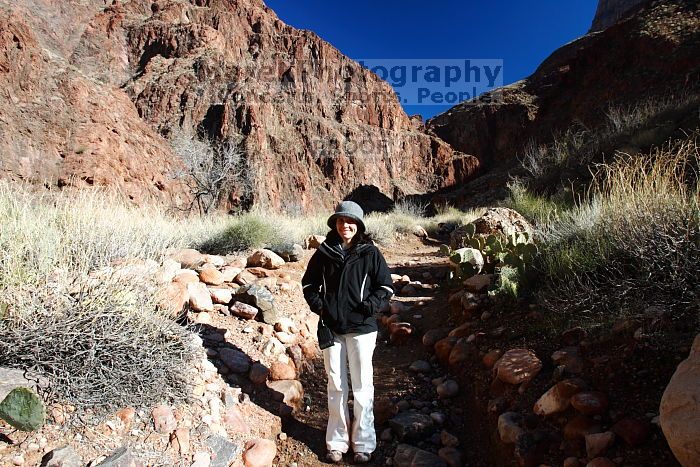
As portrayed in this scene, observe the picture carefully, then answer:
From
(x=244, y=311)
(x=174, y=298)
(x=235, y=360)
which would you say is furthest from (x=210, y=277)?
(x=235, y=360)

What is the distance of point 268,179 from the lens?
40344 mm

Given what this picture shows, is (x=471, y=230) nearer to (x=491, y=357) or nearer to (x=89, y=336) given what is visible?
(x=491, y=357)

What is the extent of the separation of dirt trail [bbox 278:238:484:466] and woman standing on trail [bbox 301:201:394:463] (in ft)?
0.64

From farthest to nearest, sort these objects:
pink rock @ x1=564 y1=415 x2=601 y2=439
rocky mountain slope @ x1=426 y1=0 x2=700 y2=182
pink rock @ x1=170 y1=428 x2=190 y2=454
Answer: rocky mountain slope @ x1=426 y1=0 x2=700 y2=182 < pink rock @ x1=170 y1=428 x2=190 y2=454 < pink rock @ x1=564 y1=415 x2=601 y2=439

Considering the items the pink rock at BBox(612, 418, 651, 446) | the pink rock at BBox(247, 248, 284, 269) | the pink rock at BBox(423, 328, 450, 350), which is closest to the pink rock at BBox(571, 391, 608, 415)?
the pink rock at BBox(612, 418, 651, 446)

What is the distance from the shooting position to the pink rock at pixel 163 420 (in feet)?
7.53

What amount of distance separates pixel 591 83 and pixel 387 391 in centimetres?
4188

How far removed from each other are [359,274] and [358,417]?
99 cm

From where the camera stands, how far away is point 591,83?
35188mm

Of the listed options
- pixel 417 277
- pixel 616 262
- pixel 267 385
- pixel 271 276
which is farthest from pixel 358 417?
pixel 417 277

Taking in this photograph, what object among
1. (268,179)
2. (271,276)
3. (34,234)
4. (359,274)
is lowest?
(271,276)

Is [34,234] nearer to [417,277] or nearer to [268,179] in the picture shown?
[417,277]

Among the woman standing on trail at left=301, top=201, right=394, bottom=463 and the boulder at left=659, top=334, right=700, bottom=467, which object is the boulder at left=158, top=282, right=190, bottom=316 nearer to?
the woman standing on trail at left=301, top=201, right=394, bottom=463

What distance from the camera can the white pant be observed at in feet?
8.48
